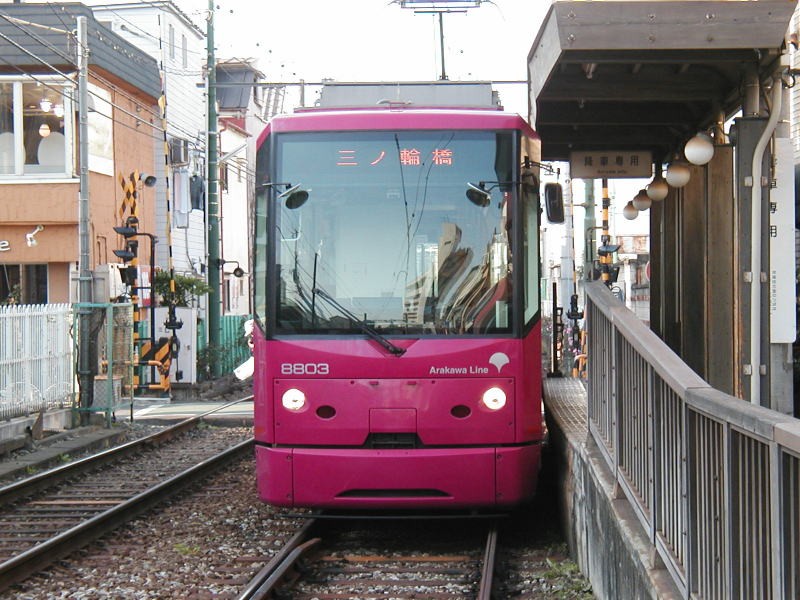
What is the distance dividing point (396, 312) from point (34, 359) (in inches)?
344

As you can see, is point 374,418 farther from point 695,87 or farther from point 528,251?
point 695,87

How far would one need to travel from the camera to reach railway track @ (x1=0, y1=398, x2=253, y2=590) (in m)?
7.94

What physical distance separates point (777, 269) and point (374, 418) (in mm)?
3190

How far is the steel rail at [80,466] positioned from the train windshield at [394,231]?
418 cm

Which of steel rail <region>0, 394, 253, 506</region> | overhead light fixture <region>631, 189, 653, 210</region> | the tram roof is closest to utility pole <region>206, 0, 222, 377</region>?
steel rail <region>0, 394, 253, 506</region>

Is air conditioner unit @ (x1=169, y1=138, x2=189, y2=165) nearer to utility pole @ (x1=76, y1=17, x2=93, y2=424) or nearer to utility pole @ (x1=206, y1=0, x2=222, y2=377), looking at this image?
utility pole @ (x1=206, y1=0, x2=222, y2=377)

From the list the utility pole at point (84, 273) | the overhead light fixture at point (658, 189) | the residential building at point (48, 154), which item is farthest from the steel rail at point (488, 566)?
the residential building at point (48, 154)

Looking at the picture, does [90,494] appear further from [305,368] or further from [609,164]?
[609,164]

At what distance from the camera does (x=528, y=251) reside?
776cm

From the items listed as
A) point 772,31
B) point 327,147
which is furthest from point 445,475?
point 772,31

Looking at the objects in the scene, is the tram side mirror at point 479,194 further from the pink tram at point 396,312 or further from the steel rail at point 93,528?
the steel rail at point 93,528

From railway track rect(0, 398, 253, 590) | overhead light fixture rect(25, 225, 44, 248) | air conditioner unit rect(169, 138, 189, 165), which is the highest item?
air conditioner unit rect(169, 138, 189, 165)

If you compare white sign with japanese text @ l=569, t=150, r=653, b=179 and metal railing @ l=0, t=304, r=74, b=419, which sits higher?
white sign with japanese text @ l=569, t=150, r=653, b=179

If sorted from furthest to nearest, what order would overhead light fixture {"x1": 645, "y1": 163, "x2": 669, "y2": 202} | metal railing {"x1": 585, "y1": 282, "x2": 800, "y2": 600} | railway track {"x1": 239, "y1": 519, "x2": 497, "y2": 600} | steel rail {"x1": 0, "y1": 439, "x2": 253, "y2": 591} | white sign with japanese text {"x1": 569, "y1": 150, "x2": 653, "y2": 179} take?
white sign with japanese text {"x1": 569, "y1": 150, "x2": 653, "y2": 179}, overhead light fixture {"x1": 645, "y1": 163, "x2": 669, "y2": 202}, steel rail {"x1": 0, "y1": 439, "x2": 253, "y2": 591}, railway track {"x1": 239, "y1": 519, "x2": 497, "y2": 600}, metal railing {"x1": 585, "y1": 282, "x2": 800, "y2": 600}
